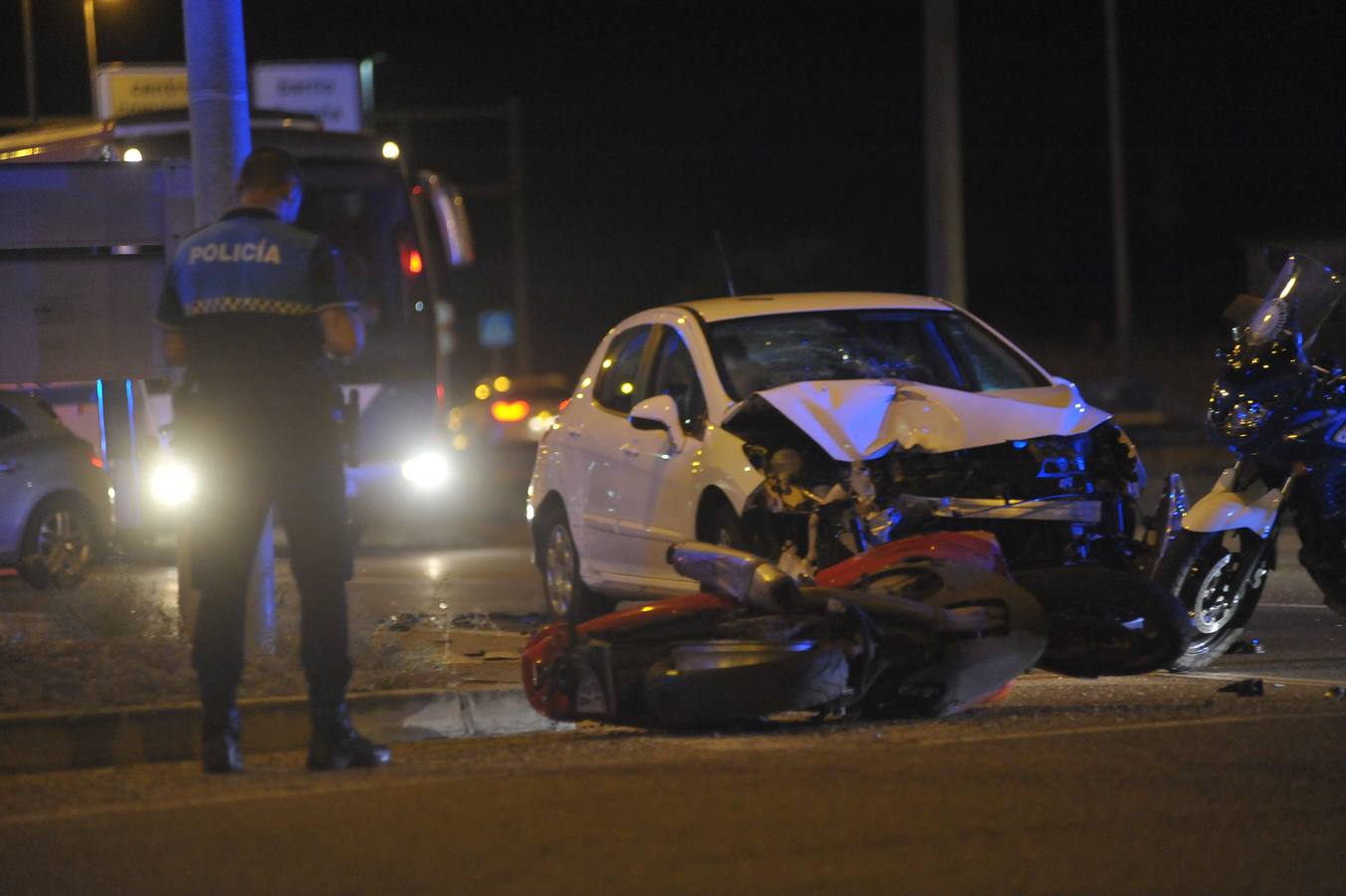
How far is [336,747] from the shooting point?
6.39 metres

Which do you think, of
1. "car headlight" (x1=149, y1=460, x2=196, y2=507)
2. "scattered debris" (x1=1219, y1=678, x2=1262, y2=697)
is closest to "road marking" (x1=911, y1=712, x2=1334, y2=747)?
"scattered debris" (x1=1219, y1=678, x2=1262, y2=697)

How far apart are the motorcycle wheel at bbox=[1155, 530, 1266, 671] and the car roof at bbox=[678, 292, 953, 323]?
2.12 meters

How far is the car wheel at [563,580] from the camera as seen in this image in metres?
10.5

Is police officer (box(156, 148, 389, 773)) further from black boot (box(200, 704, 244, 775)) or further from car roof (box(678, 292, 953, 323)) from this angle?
car roof (box(678, 292, 953, 323))

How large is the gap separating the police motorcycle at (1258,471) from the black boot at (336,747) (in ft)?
11.7

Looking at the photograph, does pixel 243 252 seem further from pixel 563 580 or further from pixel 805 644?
pixel 563 580

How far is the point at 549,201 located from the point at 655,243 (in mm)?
5408

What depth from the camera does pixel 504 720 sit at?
24.9ft

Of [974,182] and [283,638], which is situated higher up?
[974,182]

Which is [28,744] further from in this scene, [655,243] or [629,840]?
[655,243]

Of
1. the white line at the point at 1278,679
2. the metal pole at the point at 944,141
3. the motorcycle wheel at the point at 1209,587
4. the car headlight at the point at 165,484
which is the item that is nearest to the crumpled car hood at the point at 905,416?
the motorcycle wheel at the point at 1209,587

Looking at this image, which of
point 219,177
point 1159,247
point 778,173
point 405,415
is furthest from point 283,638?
point 778,173

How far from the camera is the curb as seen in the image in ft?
22.7

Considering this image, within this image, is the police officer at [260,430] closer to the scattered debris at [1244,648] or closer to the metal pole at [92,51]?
the scattered debris at [1244,648]
